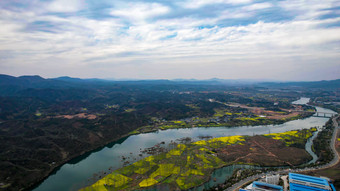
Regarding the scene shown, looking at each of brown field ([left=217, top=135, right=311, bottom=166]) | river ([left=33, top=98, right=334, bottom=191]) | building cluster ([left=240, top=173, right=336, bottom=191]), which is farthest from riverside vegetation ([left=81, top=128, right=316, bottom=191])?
building cluster ([left=240, top=173, right=336, bottom=191])

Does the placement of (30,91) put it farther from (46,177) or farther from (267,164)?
(267,164)

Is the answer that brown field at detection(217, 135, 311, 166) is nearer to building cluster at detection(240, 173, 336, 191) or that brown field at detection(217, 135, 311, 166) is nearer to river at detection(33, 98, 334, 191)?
river at detection(33, 98, 334, 191)

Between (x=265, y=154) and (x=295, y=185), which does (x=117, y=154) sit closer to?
(x=265, y=154)

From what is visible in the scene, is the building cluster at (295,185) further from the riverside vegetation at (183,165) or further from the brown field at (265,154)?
the brown field at (265,154)

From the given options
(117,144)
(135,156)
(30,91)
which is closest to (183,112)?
(117,144)

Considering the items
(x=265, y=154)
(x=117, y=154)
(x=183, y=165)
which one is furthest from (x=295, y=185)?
(x=117, y=154)

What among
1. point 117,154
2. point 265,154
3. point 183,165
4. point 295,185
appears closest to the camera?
point 295,185
